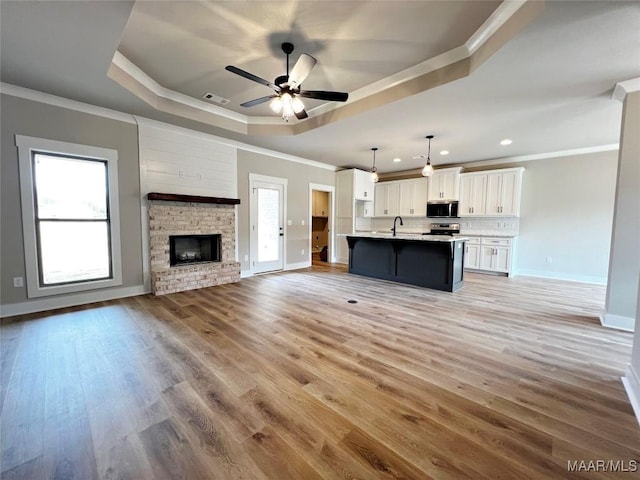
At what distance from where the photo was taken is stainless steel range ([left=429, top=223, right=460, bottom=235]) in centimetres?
680

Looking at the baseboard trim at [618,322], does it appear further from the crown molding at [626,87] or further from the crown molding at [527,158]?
the crown molding at [527,158]

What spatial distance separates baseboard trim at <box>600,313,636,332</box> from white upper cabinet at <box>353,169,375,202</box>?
5.37m

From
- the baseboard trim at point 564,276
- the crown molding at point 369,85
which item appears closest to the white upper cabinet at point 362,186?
the crown molding at point 369,85

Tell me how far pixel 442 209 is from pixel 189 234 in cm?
606

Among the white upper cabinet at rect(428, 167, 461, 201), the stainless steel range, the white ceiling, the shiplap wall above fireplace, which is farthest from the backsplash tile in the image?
the shiplap wall above fireplace

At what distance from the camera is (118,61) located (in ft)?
9.81

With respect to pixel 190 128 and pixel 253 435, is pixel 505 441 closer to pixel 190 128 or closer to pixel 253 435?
pixel 253 435

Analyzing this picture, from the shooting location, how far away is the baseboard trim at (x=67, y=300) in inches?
127

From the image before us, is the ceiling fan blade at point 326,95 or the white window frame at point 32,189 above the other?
the ceiling fan blade at point 326,95

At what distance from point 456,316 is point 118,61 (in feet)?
16.8

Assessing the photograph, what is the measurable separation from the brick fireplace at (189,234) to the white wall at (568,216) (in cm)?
652

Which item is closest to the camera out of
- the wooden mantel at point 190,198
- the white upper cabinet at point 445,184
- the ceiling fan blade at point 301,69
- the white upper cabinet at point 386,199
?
the ceiling fan blade at point 301,69

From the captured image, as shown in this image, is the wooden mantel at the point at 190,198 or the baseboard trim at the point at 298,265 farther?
the baseboard trim at the point at 298,265

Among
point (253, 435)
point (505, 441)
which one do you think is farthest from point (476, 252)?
point (253, 435)
